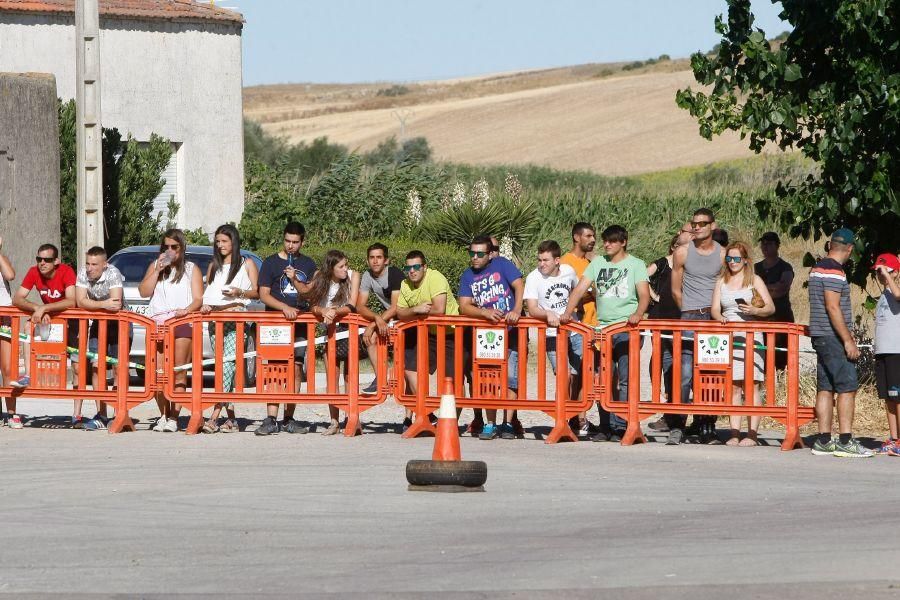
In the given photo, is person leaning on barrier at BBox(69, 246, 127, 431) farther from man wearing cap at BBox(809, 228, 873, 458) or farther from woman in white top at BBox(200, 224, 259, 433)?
man wearing cap at BBox(809, 228, 873, 458)

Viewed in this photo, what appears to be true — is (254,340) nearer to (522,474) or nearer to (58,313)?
(58,313)

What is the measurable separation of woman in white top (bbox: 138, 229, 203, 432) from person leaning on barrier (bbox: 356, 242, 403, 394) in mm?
1515

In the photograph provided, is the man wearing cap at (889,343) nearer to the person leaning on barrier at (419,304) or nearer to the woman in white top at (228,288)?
→ the person leaning on barrier at (419,304)

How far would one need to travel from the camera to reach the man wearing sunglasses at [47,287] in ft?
48.9

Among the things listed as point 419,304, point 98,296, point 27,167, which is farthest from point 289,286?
point 27,167

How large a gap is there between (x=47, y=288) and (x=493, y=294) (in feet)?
14.0

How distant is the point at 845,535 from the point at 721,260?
5130 millimetres

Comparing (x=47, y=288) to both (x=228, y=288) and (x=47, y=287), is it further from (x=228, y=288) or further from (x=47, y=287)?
(x=228, y=288)

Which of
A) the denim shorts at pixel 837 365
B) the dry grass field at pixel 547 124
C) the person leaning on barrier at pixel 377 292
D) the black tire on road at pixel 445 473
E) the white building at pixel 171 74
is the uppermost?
the dry grass field at pixel 547 124

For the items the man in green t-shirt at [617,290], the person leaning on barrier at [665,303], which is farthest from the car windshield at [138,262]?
the man in green t-shirt at [617,290]

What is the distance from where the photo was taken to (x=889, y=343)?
13.0 m

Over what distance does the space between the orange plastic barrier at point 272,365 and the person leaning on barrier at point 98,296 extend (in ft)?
1.56

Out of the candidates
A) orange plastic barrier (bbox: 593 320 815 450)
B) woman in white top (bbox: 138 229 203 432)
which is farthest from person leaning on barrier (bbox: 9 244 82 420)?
orange plastic barrier (bbox: 593 320 815 450)

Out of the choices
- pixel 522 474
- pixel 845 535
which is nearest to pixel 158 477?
pixel 522 474
